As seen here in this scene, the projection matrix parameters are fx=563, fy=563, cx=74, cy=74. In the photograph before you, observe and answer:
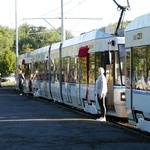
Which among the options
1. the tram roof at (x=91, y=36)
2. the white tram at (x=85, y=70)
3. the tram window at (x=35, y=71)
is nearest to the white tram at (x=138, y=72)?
the white tram at (x=85, y=70)

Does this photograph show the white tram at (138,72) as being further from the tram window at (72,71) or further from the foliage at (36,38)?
the foliage at (36,38)

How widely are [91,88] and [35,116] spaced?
2294 millimetres

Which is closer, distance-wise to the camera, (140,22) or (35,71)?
(140,22)

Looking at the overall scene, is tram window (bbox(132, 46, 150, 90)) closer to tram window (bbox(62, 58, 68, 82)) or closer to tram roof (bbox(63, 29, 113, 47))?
tram roof (bbox(63, 29, 113, 47))

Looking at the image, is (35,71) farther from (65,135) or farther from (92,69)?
(65,135)

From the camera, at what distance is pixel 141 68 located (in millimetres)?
14711

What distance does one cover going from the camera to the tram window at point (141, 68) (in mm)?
14203

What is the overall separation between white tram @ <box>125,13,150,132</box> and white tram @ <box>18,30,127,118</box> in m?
2.57

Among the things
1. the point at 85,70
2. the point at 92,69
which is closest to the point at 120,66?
the point at 92,69

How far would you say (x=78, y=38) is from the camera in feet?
77.9

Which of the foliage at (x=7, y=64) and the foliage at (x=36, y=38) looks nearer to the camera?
the foliage at (x=7, y=64)

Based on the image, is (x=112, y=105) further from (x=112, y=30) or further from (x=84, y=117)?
(x=112, y=30)

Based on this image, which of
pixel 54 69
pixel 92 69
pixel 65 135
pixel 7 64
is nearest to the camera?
pixel 65 135

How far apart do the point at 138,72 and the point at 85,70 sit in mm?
6940
